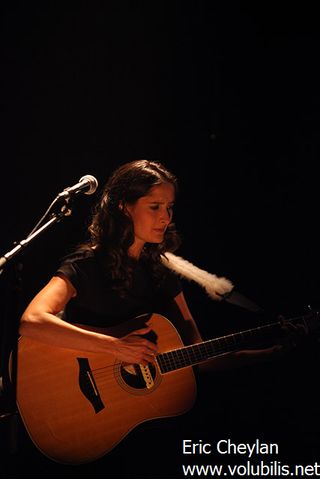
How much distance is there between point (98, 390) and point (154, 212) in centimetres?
98

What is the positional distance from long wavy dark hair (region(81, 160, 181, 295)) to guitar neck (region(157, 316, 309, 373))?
1.45 ft

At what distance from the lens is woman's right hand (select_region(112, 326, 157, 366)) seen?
219cm

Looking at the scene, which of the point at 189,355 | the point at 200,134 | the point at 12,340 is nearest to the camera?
the point at 12,340

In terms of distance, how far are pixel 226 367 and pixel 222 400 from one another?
1.25ft

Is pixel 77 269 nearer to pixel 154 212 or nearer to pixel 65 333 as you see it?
pixel 65 333

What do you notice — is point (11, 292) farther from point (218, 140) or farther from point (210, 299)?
→ point (218, 140)

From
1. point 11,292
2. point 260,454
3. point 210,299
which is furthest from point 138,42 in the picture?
point 260,454

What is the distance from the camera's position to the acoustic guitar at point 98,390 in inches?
83.3

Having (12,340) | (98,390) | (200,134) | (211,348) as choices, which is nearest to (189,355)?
(211,348)

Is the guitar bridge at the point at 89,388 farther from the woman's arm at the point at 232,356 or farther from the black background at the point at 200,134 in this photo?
the black background at the point at 200,134

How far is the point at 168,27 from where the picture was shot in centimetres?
297

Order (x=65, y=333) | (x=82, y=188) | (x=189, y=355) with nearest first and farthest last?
(x=82, y=188) → (x=65, y=333) → (x=189, y=355)

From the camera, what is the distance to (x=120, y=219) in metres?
2.54

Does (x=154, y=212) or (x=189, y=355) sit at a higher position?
(x=154, y=212)
